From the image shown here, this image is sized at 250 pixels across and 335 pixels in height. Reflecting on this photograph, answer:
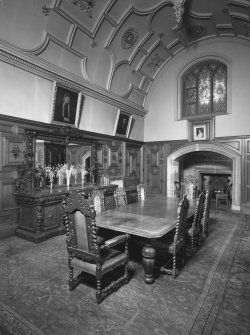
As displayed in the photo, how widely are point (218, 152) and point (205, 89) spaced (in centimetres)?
248

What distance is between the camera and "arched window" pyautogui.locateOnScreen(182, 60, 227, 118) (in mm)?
7910

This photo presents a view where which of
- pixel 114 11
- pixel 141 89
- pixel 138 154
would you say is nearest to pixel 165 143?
Result: pixel 138 154

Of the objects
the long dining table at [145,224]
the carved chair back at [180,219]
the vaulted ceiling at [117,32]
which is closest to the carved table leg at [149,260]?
the long dining table at [145,224]

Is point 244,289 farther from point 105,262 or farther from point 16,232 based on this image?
point 16,232

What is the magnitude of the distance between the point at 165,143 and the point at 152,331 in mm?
7470

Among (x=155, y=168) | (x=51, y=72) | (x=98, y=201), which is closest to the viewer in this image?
(x=98, y=201)

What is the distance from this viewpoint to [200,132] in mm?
8133

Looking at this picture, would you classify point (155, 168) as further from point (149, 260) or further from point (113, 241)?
point (113, 241)

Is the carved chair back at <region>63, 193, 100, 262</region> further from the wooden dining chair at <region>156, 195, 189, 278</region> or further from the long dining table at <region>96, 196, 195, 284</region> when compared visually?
the wooden dining chair at <region>156, 195, 189, 278</region>

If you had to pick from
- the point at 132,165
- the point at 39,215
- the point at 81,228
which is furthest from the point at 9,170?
the point at 132,165

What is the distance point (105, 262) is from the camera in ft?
8.02

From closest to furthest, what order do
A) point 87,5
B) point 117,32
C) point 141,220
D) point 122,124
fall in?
point 141,220, point 87,5, point 117,32, point 122,124

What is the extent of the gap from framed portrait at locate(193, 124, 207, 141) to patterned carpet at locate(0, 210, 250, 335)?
5219 millimetres

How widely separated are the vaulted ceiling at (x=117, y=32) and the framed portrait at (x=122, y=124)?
0.70 metres
